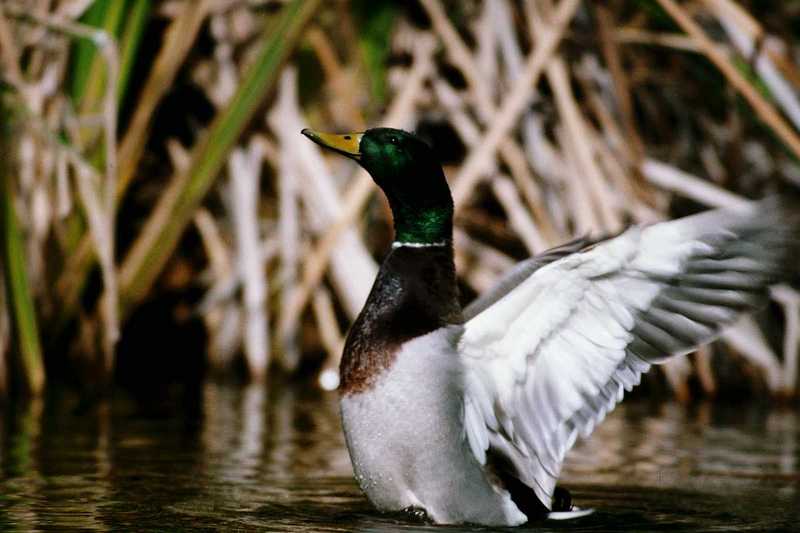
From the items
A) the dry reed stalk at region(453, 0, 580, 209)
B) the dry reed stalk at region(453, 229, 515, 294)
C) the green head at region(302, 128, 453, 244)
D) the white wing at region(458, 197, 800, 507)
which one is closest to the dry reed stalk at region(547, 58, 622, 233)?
the dry reed stalk at region(453, 0, 580, 209)

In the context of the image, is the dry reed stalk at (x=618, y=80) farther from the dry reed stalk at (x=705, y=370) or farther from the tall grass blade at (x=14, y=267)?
the tall grass blade at (x=14, y=267)

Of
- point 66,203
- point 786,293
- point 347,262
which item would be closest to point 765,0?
point 786,293

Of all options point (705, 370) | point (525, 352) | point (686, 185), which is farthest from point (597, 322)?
point (705, 370)

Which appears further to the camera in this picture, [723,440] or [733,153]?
[733,153]

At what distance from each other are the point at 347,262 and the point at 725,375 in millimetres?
1966

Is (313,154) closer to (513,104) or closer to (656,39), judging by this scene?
(513,104)

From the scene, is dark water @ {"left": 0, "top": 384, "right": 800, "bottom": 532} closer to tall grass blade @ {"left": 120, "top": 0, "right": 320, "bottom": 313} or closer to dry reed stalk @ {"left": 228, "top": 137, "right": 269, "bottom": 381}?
dry reed stalk @ {"left": 228, "top": 137, "right": 269, "bottom": 381}

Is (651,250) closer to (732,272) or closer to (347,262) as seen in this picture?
(732,272)

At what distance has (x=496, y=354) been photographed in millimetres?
3754

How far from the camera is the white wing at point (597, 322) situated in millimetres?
3555

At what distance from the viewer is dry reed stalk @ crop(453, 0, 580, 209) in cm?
632

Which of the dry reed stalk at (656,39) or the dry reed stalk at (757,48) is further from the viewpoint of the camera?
the dry reed stalk at (656,39)

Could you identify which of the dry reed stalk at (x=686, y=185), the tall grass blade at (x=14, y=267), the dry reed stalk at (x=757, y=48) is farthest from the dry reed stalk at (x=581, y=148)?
the tall grass blade at (x=14, y=267)

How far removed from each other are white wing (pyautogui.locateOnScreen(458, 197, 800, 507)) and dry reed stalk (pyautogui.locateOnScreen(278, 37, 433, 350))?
2651mm
